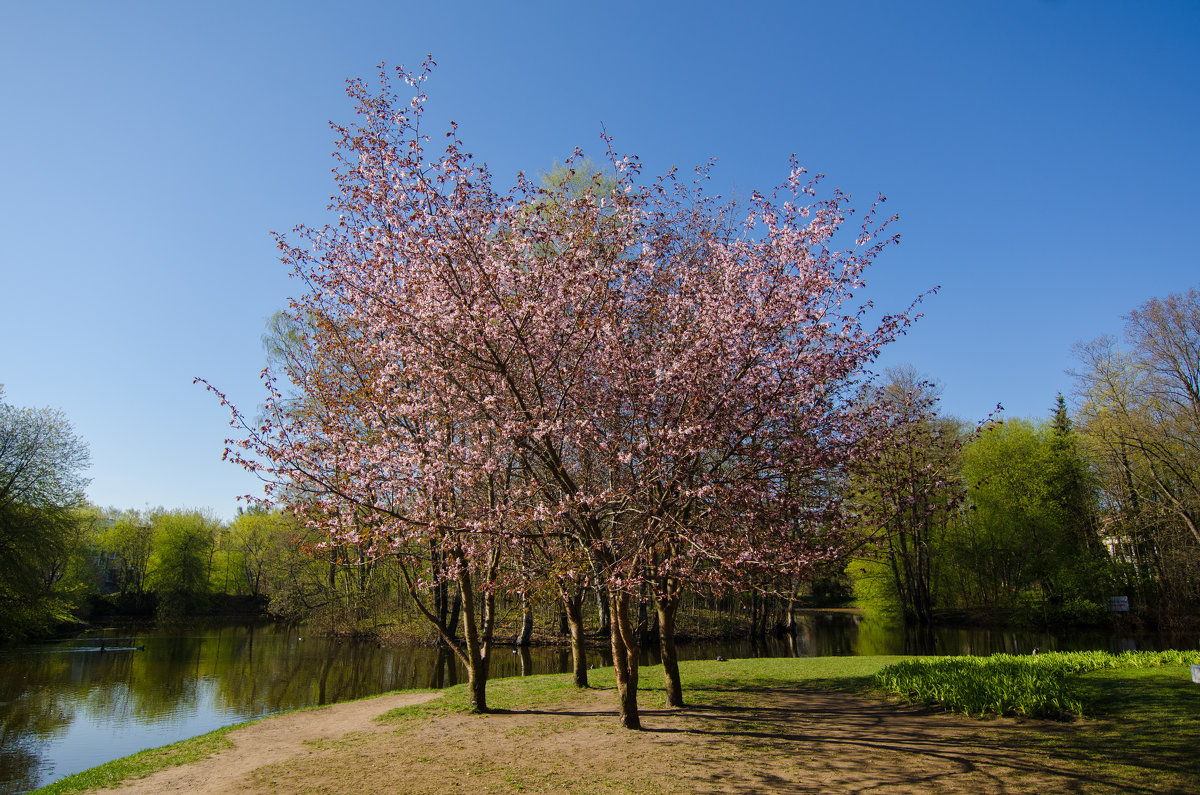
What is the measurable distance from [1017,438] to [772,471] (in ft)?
104

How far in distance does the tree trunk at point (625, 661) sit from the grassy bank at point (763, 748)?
314 mm

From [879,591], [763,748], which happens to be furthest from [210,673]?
[879,591]

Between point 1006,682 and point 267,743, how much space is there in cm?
1062

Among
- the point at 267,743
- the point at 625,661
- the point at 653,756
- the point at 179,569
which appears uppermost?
the point at 179,569

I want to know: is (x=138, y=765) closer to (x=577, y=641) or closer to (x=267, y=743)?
(x=267, y=743)

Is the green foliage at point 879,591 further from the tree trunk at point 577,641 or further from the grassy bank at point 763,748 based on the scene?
the tree trunk at point 577,641

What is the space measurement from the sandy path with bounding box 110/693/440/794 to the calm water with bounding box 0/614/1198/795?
306 centimetres


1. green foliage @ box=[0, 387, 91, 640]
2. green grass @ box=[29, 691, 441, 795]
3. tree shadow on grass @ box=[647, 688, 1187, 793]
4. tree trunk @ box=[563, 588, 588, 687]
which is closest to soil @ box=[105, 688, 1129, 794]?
tree shadow on grass @ box=[647, 688, 1187, 793]

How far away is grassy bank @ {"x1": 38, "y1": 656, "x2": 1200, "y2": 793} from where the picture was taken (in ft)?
21.2

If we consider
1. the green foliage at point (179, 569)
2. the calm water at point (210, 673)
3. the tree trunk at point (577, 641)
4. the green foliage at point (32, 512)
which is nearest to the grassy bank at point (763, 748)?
the tree trunk at point (577, 641)

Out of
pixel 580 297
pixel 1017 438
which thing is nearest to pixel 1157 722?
pixel 580 297

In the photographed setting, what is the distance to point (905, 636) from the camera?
28969mm

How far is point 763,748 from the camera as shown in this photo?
7.73 metres

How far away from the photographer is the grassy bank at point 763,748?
6461 millimetres
